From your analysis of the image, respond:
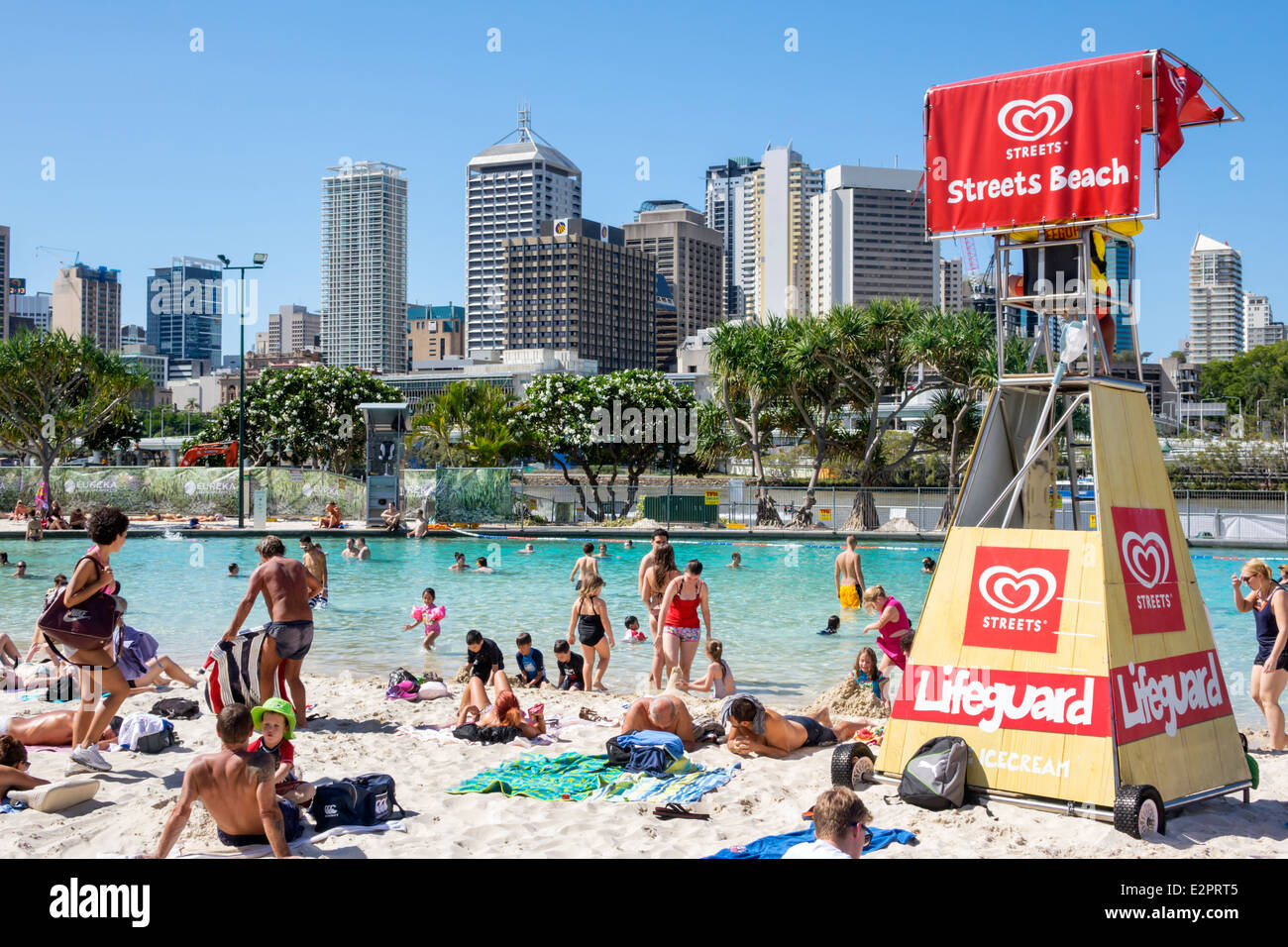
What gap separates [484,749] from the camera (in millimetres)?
8766

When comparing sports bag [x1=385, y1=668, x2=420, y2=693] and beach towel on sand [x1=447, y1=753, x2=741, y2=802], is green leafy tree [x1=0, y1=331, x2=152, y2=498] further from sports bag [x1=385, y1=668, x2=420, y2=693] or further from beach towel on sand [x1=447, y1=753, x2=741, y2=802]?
beach towel on sand [x1=447, y1=753, x2=741, y2=802]

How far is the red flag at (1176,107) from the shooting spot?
23.1 feet

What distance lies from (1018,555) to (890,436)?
2003 inches

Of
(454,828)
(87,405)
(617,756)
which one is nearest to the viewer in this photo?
(454,828)

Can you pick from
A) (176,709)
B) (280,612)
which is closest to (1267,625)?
(280,612)

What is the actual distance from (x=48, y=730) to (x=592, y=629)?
569 centimetres

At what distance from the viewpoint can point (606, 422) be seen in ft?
154

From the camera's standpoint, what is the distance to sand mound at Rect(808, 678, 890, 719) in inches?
402

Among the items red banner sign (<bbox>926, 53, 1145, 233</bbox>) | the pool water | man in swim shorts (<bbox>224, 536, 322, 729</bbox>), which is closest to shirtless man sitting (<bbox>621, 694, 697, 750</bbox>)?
man in swim shorts (<bbox>224, 536, 322, 729</bbox>)

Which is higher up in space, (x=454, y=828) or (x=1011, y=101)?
(x=1011, y=101)

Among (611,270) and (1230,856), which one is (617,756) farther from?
(611,270)

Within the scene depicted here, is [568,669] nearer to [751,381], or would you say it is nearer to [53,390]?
[751,381]

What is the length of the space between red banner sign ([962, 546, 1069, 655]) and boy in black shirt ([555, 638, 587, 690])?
5862 mm
